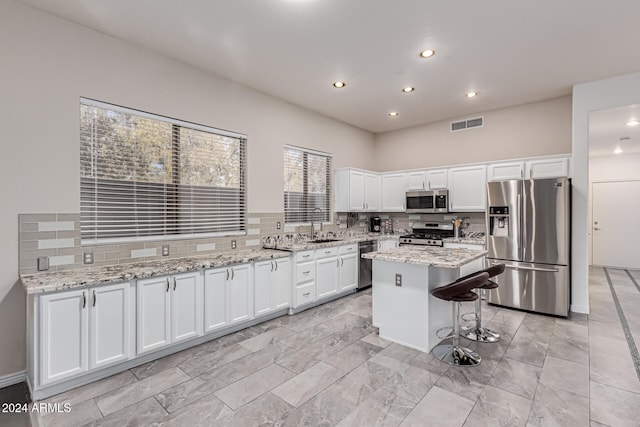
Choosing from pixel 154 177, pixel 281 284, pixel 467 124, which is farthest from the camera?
pixel 467 124

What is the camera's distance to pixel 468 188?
540 cm

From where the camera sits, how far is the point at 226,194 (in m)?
4.21

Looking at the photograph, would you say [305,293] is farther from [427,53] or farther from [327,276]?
[427,53]

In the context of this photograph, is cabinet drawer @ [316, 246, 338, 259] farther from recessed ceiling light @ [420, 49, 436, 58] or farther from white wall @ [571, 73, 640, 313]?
white wall @ [571, 73, 640, 313]

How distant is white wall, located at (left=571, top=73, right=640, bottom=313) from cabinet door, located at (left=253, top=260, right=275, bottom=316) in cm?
415

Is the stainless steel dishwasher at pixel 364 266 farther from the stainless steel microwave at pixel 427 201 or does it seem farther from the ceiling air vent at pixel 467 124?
the ceiling air vent at pixel 467 124

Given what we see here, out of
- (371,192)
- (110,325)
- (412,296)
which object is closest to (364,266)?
(371,192)

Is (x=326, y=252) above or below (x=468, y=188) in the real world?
below

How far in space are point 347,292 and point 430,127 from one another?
369 cm

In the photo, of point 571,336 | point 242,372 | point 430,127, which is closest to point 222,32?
point 242,372

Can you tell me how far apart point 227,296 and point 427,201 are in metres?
4.00

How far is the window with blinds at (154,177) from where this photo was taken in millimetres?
3068

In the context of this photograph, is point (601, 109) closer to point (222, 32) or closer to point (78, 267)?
point (222, 32)

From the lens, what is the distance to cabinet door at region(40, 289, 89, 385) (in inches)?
91.7
